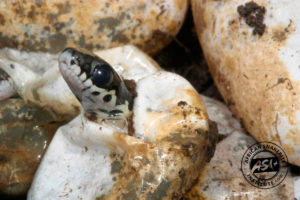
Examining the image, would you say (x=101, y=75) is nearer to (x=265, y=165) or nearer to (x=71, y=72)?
(x=71, y=72)

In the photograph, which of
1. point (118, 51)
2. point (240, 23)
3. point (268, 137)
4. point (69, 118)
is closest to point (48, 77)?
point (69, 118)

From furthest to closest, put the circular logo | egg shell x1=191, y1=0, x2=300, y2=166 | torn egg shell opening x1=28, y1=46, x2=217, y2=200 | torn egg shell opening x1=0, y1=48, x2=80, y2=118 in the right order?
torn egg shell opening x1=0, y1=48, x2=80, y2=118, the circular logo, egg shell x1=191, y1=0, x2=300, y2=166, torn egg shell opening x1=28, y1=46, x2=217, y2=200

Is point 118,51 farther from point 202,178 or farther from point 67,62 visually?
point 202,178

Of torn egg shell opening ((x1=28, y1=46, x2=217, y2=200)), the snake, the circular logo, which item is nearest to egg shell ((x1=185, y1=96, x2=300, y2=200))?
the circular logo

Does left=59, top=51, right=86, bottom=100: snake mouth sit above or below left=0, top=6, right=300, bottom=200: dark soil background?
above

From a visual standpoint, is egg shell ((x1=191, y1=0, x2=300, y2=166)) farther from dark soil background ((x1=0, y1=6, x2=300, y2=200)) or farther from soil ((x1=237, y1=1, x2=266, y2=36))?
dark soil background ((x1=0, y1=6, x2=300, y2=200))

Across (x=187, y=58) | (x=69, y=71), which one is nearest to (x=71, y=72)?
(x=69, y=71)
